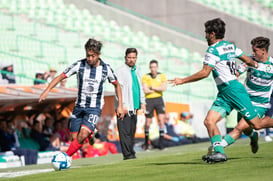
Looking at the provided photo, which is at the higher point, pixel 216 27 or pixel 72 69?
pixel 216 27

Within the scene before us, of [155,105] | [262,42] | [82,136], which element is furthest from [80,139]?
[155,105]

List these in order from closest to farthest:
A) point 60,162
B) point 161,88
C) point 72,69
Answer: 1. point 60,162
2. point 72,69
3. point 161,88

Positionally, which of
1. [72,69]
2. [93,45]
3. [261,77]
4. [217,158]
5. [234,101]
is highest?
[93,45]

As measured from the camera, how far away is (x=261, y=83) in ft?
37.6

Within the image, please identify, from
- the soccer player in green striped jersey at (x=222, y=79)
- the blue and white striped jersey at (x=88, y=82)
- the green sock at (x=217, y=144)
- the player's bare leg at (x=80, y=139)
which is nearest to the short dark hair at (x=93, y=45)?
the blue and white striped jersey at (x=88, y=82)

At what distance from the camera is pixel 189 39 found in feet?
102

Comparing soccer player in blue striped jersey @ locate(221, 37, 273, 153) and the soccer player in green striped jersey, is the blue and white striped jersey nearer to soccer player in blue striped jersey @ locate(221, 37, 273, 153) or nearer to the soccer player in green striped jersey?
the soccer player in green striped jersey

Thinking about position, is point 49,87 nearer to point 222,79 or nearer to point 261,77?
point 222,79

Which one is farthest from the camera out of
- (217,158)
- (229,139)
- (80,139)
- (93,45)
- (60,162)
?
(80,139)

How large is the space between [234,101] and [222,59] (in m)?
0.64

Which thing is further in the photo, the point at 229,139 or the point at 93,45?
the point at 93,45

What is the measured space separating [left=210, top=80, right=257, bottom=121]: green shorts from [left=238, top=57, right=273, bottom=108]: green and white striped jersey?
5.99ft

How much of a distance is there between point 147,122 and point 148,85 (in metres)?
1.01

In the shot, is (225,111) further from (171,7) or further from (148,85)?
(171,7)
